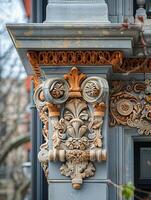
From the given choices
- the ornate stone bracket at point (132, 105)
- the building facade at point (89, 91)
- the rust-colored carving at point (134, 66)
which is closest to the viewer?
the building facade at point (89, 91)

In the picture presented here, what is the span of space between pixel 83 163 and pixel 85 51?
1454 mm

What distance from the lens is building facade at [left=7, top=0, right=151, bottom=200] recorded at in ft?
47.5

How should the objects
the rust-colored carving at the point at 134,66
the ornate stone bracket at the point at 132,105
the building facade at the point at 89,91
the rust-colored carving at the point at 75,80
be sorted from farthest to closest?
the ornate stone bracket at the point at 132,105, the rust-colored carving at the point at 134,66, the rust-colored carving at the point at 75,80, the building facade at the point at 89,91

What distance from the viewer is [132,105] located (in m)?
15.1

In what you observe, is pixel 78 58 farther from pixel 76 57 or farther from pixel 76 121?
pixel 76 121

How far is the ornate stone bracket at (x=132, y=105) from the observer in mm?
15062

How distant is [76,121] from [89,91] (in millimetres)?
425

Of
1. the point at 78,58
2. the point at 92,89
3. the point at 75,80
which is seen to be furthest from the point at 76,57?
the point at 92,89

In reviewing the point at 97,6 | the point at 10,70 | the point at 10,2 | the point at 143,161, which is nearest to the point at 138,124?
the point at 143,161

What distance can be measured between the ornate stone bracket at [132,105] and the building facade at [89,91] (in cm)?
Answer: 1

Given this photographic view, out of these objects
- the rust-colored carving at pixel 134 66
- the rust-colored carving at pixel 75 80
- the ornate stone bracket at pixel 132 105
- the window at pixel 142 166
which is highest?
the rust-colored carving at pixel 134 66

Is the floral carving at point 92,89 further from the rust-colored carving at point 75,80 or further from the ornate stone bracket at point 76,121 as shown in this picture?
the rust-colored carving at point 75,80

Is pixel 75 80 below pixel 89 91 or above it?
above

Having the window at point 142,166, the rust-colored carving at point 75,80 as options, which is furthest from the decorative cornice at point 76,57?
the window at point 142,166
